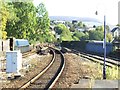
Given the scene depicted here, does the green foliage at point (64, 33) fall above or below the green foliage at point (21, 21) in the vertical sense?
below

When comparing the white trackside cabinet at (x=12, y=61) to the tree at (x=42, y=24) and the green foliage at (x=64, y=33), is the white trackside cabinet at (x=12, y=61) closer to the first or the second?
the tree at (x=42, y=24)

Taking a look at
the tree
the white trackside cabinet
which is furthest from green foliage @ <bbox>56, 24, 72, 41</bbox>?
the white trackside cabinet

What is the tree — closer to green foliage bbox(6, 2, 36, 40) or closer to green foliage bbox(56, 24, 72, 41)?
green foliage bbox(6, 2, 36, 40)

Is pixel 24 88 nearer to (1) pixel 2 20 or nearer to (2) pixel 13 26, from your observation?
(1) pixel 2 20

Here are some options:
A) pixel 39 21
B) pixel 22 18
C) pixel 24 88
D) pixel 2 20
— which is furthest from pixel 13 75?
pixel 39 21

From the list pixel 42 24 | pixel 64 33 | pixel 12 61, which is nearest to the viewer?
pixel 12 61

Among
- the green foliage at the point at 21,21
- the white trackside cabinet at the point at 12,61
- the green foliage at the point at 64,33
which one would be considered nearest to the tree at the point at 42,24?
the green foliage at the point at 21,21

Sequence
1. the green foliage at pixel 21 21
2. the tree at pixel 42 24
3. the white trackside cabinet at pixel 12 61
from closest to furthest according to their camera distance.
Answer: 1. the white trackside cabinet at pixel 12 61
2. the green foliage at pixel 21 21
3. the tree at pixel 42 24

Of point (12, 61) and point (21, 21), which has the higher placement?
point (21, 21)

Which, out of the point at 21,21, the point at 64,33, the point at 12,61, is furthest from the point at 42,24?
the point at 12,61

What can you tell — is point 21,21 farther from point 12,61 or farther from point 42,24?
point 12,61

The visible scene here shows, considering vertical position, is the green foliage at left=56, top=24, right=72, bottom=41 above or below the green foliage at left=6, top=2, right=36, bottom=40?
below

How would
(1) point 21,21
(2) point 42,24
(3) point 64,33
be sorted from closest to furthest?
(1) point 21,21, (2) point 42,24, (3) point 64,33

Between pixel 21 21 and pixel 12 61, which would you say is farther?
pixel 21 21
